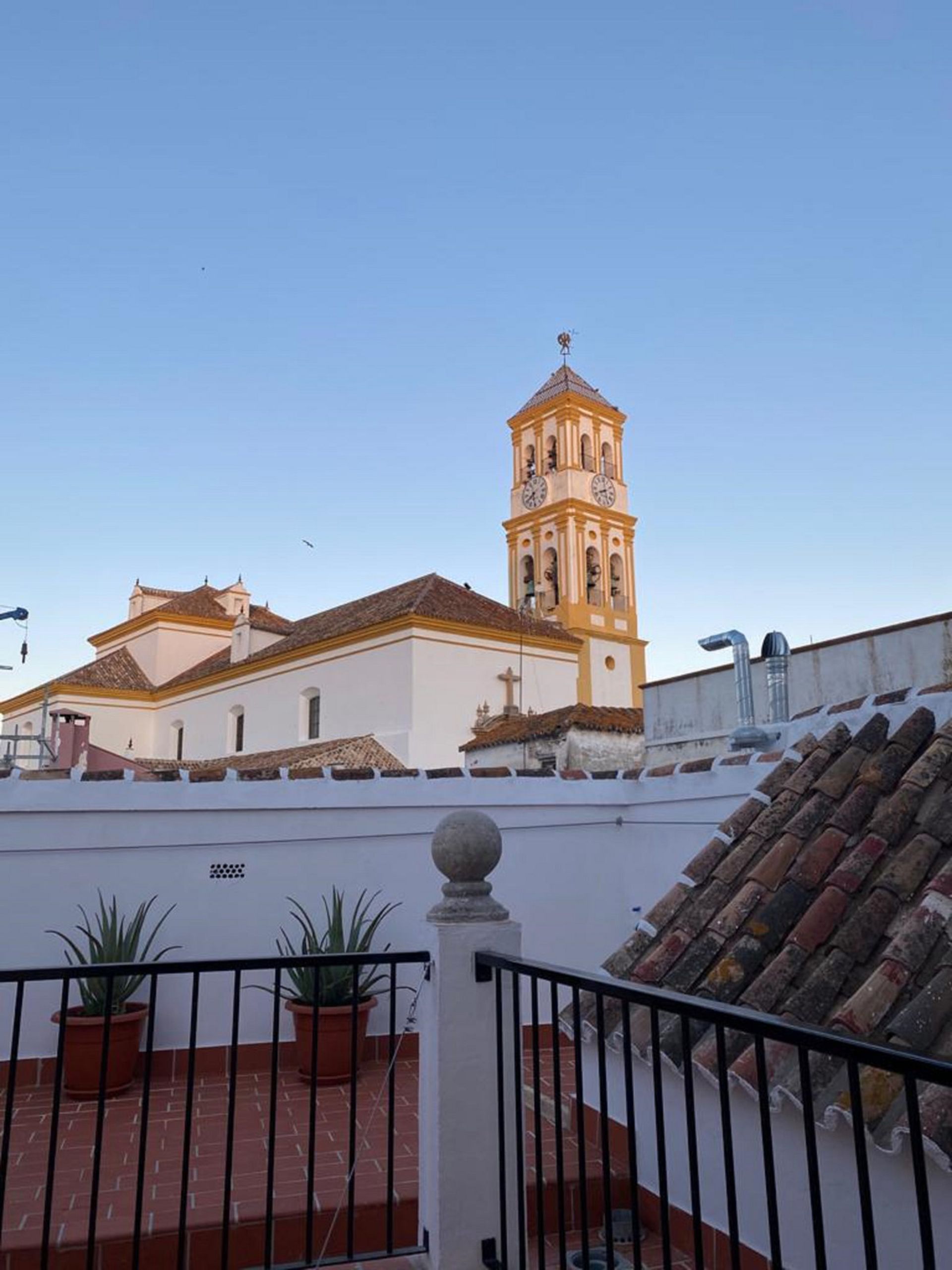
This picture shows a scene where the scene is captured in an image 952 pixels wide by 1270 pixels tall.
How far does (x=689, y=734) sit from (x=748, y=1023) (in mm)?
11752

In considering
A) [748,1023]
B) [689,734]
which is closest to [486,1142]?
[748,1023]

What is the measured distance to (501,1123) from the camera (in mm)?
2762

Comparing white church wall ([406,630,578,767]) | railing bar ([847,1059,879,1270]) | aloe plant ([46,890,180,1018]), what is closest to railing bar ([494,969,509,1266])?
railing bar ([847,1059,879,1270])

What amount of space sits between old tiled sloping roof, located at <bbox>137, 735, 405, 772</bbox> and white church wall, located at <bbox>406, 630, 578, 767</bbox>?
100 centimetres

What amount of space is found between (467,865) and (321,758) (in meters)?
13.4

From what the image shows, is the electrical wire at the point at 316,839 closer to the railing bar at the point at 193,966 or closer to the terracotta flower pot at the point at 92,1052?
the terracotta flower pot at the point at 92,1052

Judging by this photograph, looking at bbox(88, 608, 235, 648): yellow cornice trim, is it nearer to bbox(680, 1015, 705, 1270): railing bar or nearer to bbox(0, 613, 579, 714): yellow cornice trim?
bbox(0, 613, 579, 714): yellow cornice trim

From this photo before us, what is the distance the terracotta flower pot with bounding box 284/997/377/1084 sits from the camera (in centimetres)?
506

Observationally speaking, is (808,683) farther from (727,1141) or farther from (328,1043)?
(727,1141)

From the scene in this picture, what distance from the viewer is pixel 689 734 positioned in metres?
13.1

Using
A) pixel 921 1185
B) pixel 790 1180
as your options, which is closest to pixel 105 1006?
pixel 790 1180

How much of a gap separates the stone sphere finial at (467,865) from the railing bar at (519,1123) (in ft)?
0.82

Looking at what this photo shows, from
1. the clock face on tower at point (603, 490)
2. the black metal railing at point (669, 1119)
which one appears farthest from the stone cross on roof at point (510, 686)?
the black metal railing at point (669, 1119)

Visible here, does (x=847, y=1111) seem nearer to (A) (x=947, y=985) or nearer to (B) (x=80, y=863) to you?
(A) (x=947, y=985)
